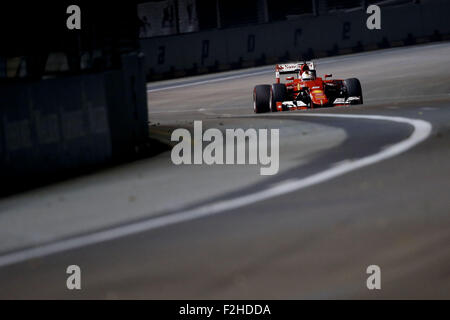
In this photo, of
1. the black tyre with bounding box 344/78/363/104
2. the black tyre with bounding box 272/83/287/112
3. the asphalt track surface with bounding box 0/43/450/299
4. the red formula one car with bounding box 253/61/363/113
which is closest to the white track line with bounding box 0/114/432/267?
the asphalt track surface with bounding box 0/43/450/299

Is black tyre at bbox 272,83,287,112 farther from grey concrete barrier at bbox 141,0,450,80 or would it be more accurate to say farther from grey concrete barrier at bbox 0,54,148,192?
grey concrete barrier at bbox 141,0,450,80

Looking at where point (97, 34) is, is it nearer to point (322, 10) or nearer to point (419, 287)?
point (419, 287)

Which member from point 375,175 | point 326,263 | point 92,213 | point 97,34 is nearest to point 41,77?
point 97,34

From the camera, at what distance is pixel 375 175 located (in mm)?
9195

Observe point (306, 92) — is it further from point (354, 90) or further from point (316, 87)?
point (354, 90)

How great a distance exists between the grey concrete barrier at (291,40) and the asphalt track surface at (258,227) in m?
A: 31.2

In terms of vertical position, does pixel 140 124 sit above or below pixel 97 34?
A: below

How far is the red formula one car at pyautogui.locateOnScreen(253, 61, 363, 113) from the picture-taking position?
852 inches

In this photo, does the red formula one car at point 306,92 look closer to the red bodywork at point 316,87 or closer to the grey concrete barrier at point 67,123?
the red bodywork at point 316,87

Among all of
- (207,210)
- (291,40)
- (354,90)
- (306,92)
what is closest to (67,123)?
(207,210)

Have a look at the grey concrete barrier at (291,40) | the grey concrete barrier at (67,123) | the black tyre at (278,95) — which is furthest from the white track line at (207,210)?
the grey concrete barrier at (291,40)

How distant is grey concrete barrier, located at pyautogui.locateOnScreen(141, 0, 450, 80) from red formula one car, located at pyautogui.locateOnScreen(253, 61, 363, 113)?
22.0 metres

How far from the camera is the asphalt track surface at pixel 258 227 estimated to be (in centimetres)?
572
